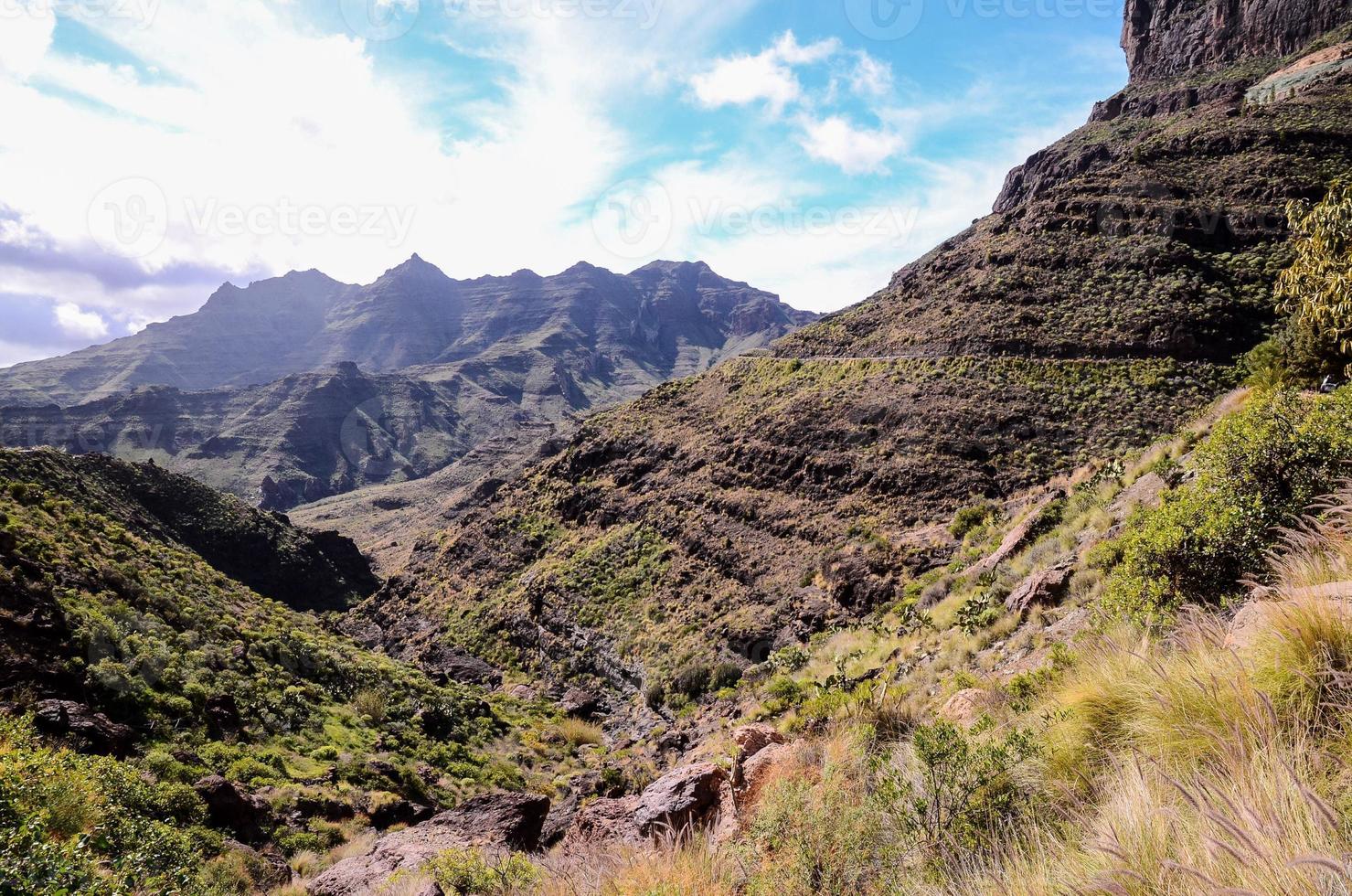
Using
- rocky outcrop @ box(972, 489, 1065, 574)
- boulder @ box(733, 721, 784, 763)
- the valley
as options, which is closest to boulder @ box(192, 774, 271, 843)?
the valley

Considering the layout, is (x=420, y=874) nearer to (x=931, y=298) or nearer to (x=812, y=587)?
(x=812, y=587)

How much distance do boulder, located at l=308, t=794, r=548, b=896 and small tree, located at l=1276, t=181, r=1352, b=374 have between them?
40.1 ft

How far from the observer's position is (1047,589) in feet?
33.1

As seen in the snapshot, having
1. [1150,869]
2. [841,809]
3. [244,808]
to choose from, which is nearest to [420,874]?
[841,809]

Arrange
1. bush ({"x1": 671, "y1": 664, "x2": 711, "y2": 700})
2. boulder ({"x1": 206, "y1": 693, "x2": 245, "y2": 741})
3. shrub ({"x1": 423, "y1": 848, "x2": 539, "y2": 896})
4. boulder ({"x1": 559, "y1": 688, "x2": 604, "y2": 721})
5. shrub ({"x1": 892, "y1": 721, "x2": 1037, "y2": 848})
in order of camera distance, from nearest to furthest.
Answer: shrub ({"x1": 892, "y1": 721, "x2": 1037, "y2": 848})
shrub ({"x1": 423, "y1": 848, "x2": 539, "y2": 896})
boulder ({"x1": 206, "y1": 693, "x2": 245, "y2": 741})
bush ({"x1": 671, "y1": 664, "x2": 711, "y2": 700})
boulder ({"x1": 559, "y1": 688, "x2": 604, "y2": 721})

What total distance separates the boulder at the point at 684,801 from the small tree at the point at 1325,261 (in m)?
9.23

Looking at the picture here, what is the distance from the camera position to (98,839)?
20.4ft

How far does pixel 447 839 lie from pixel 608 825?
267cm

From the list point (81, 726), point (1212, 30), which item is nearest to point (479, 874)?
point (81, 726)

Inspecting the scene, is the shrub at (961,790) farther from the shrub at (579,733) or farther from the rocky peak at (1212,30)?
the rocky peak at (1212,30)

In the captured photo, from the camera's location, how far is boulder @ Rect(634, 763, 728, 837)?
20.1ft

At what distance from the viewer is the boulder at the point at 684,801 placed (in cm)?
614

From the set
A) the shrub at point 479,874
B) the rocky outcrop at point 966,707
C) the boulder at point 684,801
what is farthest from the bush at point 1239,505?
the shrub at point 479,874

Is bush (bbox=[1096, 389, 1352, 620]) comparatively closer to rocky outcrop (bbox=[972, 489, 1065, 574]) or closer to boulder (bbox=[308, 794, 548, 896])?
boulder (bbox=[308, 794, 548, 896])
